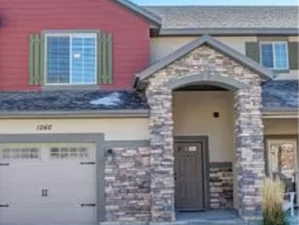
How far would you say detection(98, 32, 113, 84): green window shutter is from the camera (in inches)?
620

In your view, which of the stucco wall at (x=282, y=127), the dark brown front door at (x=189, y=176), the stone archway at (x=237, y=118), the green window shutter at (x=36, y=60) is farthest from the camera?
the stucco wall at (x=282, y=127)

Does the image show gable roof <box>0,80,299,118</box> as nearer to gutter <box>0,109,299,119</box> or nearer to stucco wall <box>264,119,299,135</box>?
gutter <box>0,109,299,119</box>

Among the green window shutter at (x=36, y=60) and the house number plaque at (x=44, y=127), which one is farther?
the green window shutter at (x=36, y=60)

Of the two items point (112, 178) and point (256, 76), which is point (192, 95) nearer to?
point (256, 76)

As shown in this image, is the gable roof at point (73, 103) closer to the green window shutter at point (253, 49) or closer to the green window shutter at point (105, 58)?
the green window shutter at point (105, 58)

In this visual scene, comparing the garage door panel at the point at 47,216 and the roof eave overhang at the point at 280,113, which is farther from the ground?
the roof eave overhang at the point at 280,113

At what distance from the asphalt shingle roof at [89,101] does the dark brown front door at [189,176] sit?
2532mm

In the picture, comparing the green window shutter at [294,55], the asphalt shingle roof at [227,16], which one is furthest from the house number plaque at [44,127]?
the green window shutter at [294,55]

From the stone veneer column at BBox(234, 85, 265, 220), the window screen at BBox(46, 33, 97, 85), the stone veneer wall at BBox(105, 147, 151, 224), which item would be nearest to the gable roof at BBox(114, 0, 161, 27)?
the window screen at BBox(46, 33, 97, 85)

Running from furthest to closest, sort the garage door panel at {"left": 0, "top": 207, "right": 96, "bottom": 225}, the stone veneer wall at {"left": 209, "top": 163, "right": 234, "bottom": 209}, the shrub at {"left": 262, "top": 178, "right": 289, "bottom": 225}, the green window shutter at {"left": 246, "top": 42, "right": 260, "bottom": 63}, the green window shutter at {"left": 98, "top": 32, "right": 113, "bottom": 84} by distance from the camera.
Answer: the green window shutter at {"left": 246, "top": 42, "right": 260, "bottom": 63}, the stone veneer wall at {"left": 209, "top": 163, "right": 234, "bottom": 209}, the green window shutter at {"left": 98, "top": 32, "right": 113, "bottom": 84}, the garage door panel at {"left": 0, "top": 207, "right": 96, "bottom": 225}, the shrub at {"left": 262, "top": 178, "right": 289, "bottom": 225}

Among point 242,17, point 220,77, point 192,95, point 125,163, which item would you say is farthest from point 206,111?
point 242,17

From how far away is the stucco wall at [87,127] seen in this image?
45.9 ft

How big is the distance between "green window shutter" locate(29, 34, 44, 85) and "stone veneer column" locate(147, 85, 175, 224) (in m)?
3.85

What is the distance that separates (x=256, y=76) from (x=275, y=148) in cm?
360
